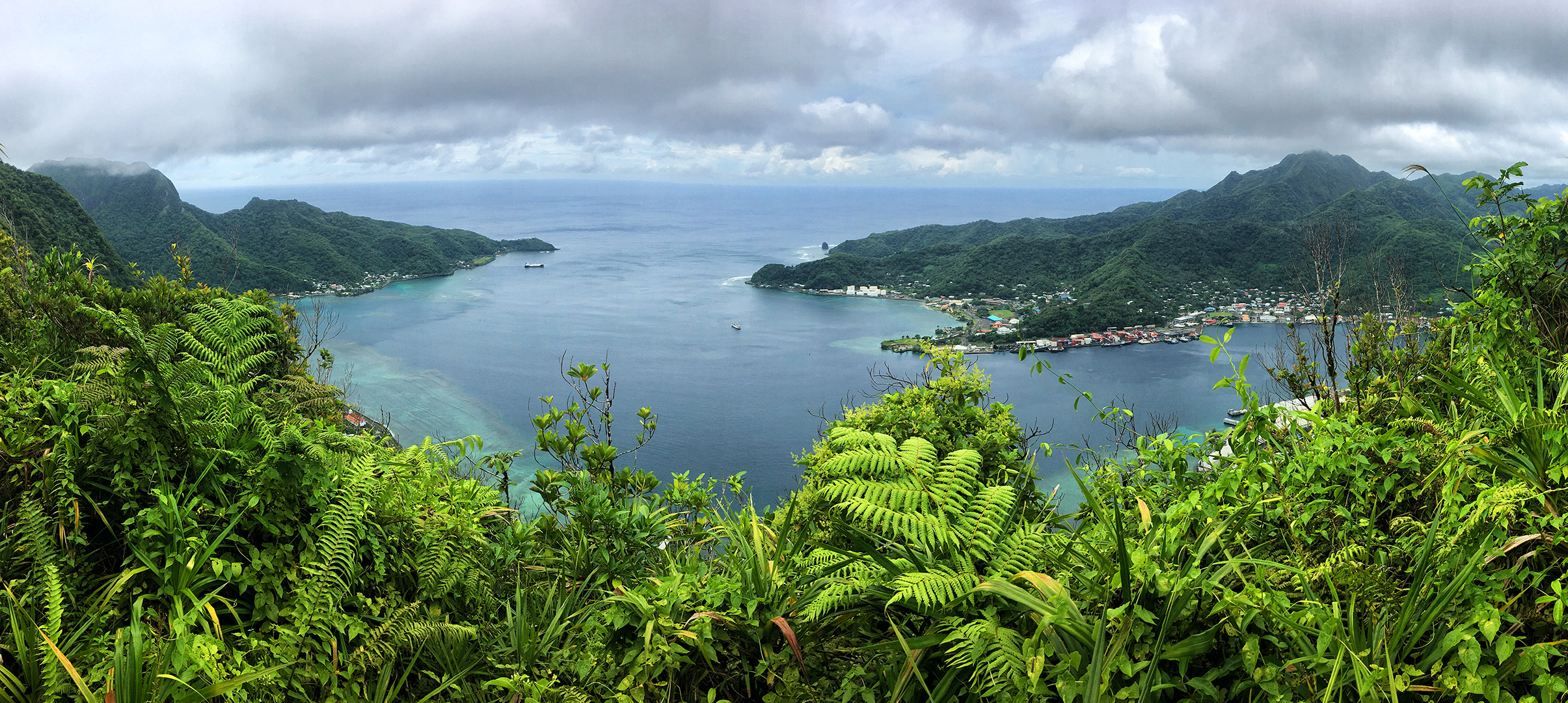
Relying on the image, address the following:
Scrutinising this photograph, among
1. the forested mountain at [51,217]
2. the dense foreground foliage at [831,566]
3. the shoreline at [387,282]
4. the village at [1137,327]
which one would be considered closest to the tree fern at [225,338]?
the dense foreground foliage at [831,566]

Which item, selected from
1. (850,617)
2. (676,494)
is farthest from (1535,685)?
(676,494)

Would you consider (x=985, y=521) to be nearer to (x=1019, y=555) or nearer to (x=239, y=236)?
(x=1019, y=555)

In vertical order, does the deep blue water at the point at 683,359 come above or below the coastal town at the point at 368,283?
below

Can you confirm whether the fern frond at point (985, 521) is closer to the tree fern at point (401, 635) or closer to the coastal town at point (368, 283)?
the tree fern at point (401, 635)

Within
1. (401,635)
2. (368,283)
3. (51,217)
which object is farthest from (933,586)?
(368,283)

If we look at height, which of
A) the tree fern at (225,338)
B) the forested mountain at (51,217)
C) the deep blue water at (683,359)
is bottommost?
the deep blue water at (683,359)

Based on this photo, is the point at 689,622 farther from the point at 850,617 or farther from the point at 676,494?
the point at 676,494

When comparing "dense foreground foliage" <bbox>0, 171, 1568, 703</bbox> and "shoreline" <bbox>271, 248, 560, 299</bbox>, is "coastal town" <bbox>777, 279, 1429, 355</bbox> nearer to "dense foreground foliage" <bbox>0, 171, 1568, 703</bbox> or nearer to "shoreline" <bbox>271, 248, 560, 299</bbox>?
"dense foreground foliage" <bbox>0, 171, 1568, 703</bbox>
